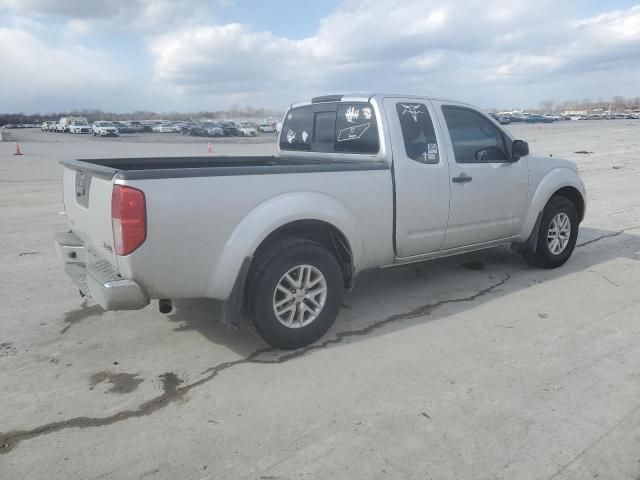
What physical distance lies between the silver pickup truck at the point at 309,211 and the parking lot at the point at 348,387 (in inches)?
17.5

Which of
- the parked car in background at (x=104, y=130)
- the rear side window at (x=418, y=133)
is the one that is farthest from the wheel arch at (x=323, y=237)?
the parked car in background at (x=104, y=130)

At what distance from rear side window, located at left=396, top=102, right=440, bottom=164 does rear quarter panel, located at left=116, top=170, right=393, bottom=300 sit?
688 mm

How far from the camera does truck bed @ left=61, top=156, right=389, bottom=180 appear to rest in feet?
10.5

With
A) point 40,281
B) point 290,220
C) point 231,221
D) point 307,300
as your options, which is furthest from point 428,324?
point 40,281

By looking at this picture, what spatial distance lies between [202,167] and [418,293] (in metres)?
2.35

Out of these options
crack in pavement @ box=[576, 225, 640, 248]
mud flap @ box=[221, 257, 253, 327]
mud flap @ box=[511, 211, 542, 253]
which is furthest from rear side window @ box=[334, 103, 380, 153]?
crack in pavement @ box=[576, 225, 640, 248]

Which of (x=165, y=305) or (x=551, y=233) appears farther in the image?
(x=551, y=233)

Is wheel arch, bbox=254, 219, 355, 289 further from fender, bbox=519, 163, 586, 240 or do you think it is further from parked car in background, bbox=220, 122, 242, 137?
parked car in background, bbox=220, 122, 242, 137

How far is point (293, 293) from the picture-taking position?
12.5 feet

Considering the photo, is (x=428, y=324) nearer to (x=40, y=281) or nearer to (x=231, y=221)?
(x=231, y=221)

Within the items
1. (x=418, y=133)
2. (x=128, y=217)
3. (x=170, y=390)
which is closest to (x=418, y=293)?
(x=418, y=133)

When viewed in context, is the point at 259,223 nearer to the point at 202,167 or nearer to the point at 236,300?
the point at 236,300

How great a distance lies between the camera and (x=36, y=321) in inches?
171

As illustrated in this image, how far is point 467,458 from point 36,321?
11.7 feet
